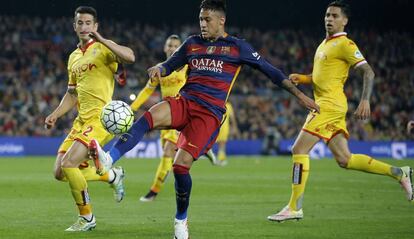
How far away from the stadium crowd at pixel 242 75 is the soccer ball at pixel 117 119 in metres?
24.5

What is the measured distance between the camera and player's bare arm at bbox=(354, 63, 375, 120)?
33.4ft

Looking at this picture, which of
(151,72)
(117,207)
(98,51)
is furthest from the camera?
(117,207)

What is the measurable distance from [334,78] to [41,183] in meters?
8.45

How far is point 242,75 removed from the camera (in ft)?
127

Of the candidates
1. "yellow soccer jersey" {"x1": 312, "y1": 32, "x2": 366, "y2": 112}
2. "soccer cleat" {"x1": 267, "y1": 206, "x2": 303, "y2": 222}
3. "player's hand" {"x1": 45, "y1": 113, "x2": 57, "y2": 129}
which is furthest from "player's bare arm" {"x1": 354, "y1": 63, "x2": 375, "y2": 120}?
"player's hand" {"x1": 45, "y1": 113, "x2": 57, "y2": 129}

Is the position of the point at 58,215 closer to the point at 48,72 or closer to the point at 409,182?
the point at 409,182

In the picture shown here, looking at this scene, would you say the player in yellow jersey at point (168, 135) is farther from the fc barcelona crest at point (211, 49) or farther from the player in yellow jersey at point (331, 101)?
the fc barcelona crest at point (211, 49)

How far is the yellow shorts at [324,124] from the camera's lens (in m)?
11.1

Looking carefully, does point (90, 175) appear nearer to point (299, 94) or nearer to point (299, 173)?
point (299, 173)

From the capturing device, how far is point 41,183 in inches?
699

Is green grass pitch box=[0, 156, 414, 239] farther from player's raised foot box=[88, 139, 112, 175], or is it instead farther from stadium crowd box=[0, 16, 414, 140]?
stadium crowd box=[0, 16, 414, 140]

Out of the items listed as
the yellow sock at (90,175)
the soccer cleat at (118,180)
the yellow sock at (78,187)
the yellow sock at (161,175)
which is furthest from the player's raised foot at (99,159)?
the yellow sock at (161,175)

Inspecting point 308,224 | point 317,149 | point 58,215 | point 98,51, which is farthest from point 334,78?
point 317,149

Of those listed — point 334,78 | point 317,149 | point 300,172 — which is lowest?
point 317,149
